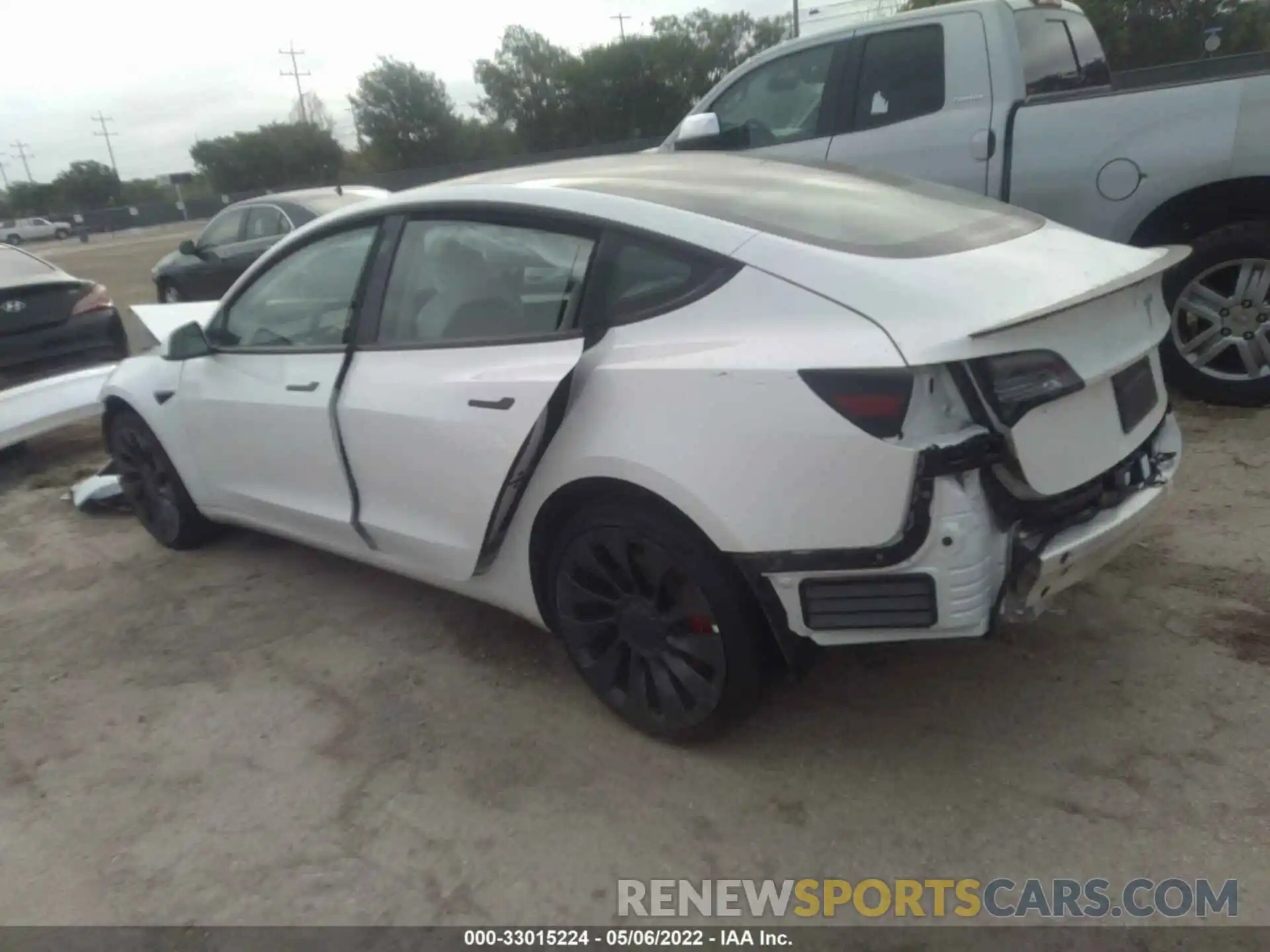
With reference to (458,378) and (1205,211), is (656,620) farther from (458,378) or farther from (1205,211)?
(1205,211)

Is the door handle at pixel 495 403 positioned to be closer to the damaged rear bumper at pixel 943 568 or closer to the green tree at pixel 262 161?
the damaged rear bumper at pixel 943 568

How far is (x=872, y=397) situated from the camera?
7.09 feet

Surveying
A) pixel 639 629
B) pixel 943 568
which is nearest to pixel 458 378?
pixel 639 629

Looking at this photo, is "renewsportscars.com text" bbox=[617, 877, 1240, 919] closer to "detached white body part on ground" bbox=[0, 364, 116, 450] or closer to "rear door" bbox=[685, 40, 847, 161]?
"rear door" bbox=[685, 40, 847, 161]

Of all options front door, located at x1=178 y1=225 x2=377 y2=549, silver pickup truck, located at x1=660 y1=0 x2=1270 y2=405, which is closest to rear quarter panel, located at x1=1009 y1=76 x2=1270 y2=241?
silver pickup truck, located at x1=660 y1=0 x2=1270 y2=405

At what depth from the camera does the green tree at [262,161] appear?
2405 inches

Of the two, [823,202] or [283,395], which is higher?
[823,202]

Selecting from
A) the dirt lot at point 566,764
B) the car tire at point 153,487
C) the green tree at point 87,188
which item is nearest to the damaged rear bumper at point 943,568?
the dirt lot at point 566,764

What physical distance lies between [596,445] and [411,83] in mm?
59151

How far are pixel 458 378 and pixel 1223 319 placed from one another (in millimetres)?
3679

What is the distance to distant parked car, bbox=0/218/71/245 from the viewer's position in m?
50.7

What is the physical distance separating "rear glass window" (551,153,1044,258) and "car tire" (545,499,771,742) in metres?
0.84

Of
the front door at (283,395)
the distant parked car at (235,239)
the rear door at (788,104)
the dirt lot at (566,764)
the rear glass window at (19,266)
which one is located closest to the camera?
the dirt lot at (566,764)

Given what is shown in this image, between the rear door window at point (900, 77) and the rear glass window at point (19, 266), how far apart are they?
18.4 ft
